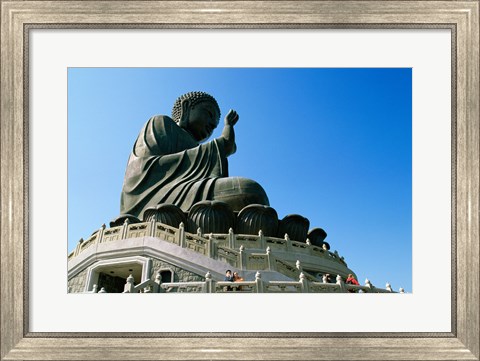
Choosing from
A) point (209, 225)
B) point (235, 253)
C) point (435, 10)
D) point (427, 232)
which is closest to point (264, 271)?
point (235, 253)

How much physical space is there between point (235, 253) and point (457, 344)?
21.0ft

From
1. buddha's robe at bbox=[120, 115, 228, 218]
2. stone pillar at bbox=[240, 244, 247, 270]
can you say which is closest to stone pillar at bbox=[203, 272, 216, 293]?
stone pillar at bbox=[240, 244, 247, 270]

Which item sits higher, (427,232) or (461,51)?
(461,51)

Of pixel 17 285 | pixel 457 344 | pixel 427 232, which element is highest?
pixel 427 232

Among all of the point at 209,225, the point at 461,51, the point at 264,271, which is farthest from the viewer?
the point at 209,225

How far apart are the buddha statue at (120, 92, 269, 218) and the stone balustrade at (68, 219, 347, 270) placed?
6.09 feet

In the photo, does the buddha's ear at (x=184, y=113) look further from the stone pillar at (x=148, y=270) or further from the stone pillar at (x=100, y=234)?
the stone pillar at (x=148, y=270)

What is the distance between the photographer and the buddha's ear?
22500 millimetres

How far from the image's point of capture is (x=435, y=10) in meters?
7.03

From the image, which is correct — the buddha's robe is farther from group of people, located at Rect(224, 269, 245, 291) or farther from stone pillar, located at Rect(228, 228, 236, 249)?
group of people, located at Rect(224, 269, 245, 291)

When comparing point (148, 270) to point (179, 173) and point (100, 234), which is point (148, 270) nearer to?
point (100, 234)

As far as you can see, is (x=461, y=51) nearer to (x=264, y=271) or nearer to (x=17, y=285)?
(x=17, y=285)

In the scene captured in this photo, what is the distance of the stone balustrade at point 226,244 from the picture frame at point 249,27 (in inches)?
230

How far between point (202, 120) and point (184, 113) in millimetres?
660
